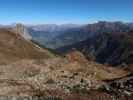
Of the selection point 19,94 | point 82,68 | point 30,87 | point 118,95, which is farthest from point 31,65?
point 118,95

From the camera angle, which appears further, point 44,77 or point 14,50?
point 14,50

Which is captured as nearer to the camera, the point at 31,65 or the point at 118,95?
the point at 118,95

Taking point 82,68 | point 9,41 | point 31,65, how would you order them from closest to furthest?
point 31,65, point 82,68, point 9,41

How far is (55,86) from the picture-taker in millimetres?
34562

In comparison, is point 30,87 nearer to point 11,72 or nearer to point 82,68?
point 11,72

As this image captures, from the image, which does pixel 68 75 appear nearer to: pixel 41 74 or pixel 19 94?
pixel 41 74

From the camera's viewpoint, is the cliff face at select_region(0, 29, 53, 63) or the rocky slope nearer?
the rocky slope

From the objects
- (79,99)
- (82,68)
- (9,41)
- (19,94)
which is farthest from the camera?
(9,41)

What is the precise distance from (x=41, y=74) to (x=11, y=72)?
4.84 meters

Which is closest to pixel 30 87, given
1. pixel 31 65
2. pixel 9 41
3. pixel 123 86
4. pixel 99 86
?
pixel 99 86

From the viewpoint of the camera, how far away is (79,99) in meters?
24.4

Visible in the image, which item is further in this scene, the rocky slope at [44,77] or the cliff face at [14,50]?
the cliff face at [14,50]

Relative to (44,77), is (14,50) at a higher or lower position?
higher

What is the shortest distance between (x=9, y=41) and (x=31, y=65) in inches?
741
